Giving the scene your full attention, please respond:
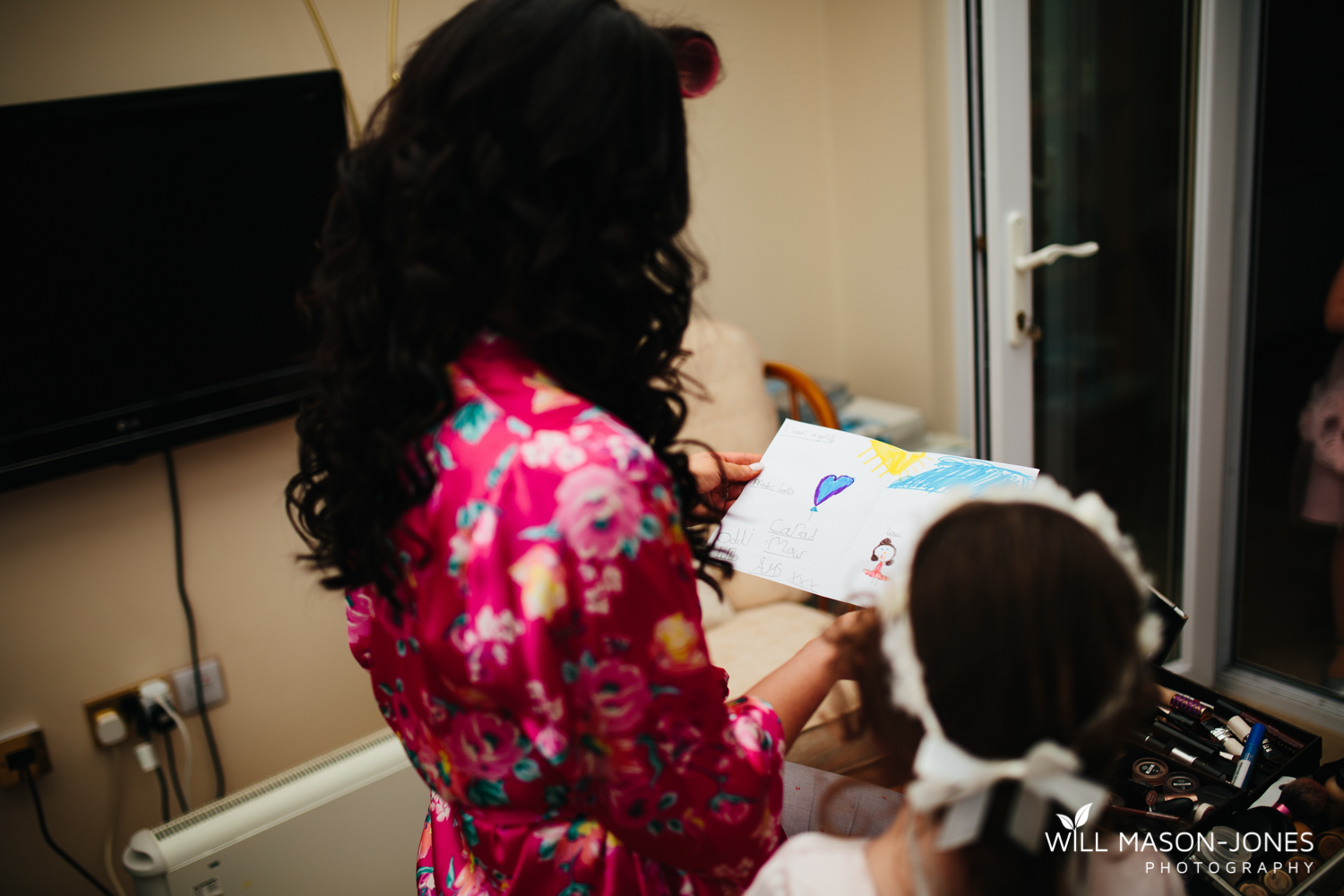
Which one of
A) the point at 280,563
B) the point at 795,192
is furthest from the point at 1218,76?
the point at 280,563

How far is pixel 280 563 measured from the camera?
1.73 m

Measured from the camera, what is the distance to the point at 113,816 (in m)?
1.59

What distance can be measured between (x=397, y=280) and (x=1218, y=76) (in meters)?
1.74

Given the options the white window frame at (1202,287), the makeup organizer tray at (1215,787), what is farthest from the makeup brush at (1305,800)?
the white window frame at (1202,287)

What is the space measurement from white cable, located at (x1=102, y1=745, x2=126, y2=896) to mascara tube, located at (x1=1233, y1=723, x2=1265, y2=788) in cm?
181

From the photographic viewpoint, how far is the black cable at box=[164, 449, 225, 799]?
157 cm

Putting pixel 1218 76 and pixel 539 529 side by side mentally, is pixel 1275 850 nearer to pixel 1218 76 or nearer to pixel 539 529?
pixel 539 529

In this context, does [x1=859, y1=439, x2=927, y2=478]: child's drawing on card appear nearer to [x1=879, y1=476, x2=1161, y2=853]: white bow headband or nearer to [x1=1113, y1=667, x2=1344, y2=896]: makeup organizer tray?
[x1=879, y1=476, x2=1161, y2=853]: white bow headband

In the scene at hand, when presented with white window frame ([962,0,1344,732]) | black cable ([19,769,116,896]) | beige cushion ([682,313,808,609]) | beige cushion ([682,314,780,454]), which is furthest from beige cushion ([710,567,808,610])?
black cable ([19,769,116,896])

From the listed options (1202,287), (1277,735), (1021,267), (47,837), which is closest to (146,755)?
(47,837)

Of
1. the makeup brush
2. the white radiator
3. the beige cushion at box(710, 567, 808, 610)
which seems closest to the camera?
the makeup brush

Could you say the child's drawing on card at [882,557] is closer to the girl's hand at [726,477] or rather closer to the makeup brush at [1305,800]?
the girl's hand at [726,477]

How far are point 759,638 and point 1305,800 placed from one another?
92cm

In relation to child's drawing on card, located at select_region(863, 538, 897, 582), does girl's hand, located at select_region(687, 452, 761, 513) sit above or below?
above
